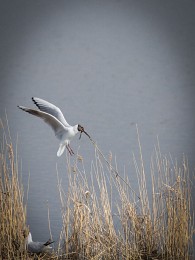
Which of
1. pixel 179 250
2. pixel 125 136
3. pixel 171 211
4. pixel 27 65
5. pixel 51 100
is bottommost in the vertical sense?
pixel 179 250

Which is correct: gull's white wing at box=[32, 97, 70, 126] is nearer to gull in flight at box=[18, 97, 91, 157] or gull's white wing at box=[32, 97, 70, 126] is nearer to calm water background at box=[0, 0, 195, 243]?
gull in flight at box=[18, 97, 91, 157]

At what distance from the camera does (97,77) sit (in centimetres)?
366

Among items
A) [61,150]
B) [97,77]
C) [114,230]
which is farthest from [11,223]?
[97,77]

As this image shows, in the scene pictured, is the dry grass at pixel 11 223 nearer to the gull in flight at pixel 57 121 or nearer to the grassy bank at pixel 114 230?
the grassy bank at pixel 114 230

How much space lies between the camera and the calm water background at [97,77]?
3.53 metres

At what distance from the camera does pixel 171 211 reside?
2912mm

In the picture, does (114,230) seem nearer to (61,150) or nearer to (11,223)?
(11,223)

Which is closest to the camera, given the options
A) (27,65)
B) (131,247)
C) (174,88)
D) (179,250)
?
(179,250)

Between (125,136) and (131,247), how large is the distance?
79 cm

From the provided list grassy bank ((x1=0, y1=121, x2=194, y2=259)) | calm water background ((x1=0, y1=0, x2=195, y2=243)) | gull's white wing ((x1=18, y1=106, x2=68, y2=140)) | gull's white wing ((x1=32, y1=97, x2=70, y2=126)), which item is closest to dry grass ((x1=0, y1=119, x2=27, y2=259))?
grassy bank ((x1=0, y1=121, x2=194, y2=259))

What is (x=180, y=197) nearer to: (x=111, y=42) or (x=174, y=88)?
(x=174, y=88)

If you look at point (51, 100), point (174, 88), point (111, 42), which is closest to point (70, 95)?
point (51, 100)

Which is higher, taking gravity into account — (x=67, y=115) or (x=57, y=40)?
(x=57, y=40)

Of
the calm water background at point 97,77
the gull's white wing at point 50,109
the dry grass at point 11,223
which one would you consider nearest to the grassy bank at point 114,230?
the dry grass at point 11,223
